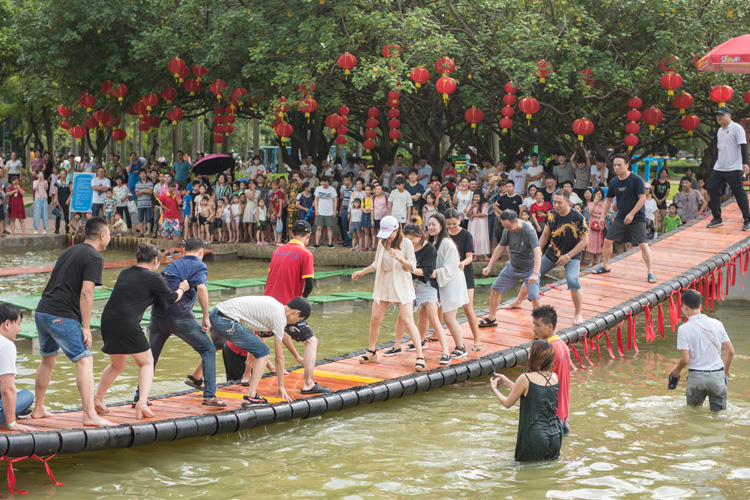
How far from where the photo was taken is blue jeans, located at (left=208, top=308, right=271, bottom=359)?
24.0 ft

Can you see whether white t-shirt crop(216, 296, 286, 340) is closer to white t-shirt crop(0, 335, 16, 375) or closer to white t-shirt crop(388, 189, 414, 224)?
white t-shirt crop(0, 335, 16, 375)

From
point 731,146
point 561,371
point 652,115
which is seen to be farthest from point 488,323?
point 652,115

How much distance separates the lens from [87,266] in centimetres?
661

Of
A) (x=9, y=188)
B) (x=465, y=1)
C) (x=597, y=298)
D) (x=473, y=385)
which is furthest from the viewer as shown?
(x=9, y=188)

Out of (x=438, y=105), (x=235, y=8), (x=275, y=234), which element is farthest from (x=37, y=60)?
(x=438, y=105)

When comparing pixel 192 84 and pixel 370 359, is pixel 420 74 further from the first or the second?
pixel 370 359

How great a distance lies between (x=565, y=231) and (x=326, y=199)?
29.6ft

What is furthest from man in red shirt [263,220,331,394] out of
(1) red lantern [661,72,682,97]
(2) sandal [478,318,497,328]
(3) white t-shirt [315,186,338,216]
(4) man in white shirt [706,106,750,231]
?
(3) white t-shirt [315,186,338,216]

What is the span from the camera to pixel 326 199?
1856cm

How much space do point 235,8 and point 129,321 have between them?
14.3 metres

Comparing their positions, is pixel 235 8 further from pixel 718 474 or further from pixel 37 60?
pixel 718 474

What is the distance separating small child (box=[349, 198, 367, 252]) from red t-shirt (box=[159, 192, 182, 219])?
4.09m

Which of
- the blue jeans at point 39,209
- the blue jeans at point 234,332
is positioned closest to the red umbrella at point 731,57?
the blue jeans at point 234,332

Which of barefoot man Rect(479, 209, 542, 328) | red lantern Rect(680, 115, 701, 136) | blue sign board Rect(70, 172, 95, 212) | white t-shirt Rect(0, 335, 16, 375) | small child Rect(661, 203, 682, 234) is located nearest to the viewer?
white t-shirt Rect(0, 335, 16, 375)
